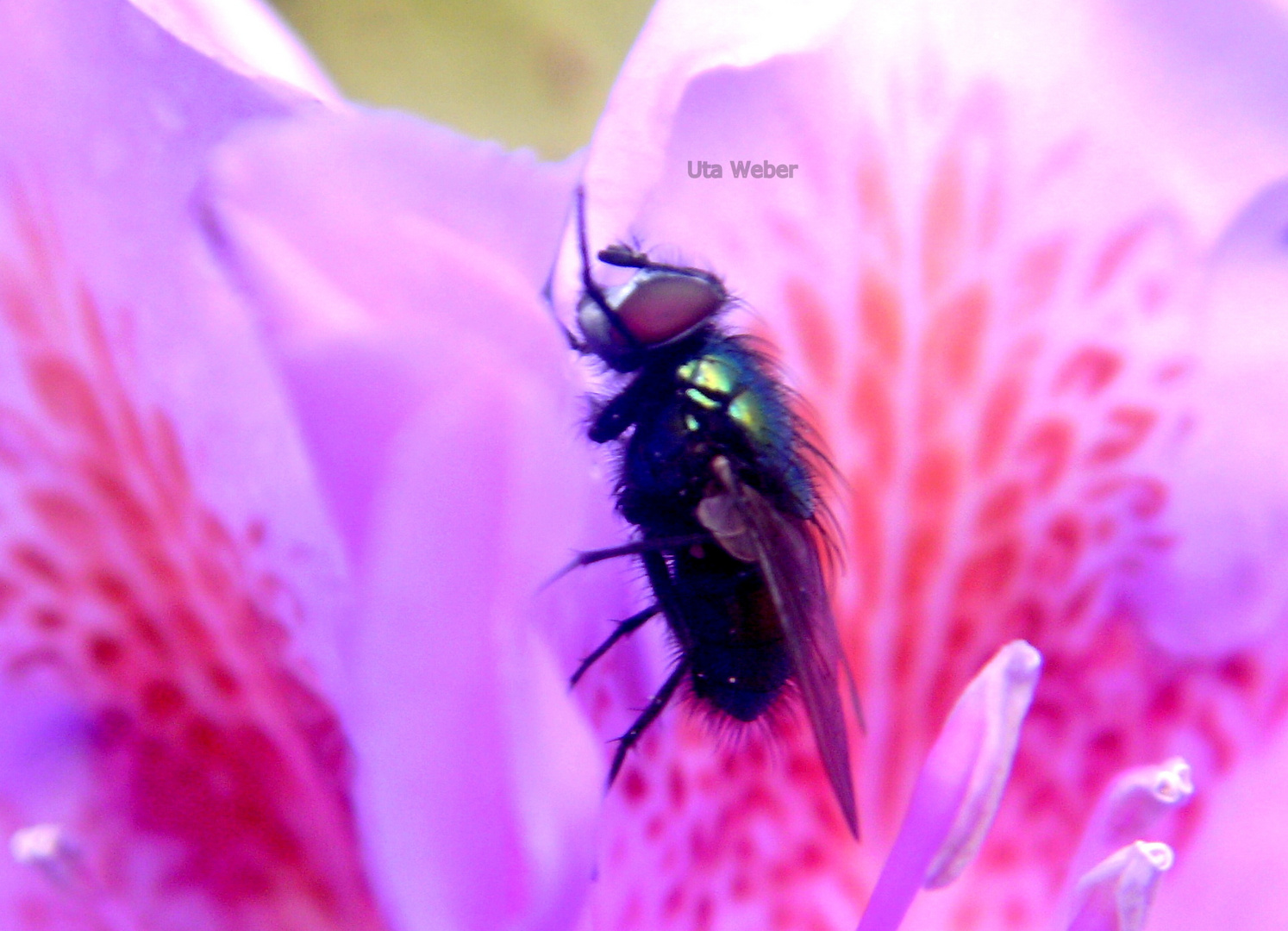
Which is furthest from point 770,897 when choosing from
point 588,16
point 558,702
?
point 588,16

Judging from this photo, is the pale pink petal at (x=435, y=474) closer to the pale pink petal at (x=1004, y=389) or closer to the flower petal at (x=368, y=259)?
the flower petal at (x=368, y=259)

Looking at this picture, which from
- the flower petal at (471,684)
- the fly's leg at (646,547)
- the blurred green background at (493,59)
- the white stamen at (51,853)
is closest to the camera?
the flower petal at (471,684)

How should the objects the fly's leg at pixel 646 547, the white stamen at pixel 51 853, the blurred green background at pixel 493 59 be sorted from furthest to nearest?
the blurred green background at pixel 493 59
the fly's leg at pixel 646 547
the white stamen at pixel 51 853

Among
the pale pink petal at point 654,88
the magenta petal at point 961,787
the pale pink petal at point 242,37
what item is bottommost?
the magenta petal at point 961,787

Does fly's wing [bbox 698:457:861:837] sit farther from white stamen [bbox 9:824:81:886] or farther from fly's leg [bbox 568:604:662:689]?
white stamen [bbox 9:824:81:886]

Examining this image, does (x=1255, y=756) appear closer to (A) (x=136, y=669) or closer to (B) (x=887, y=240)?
(B) (x=887, y=240)

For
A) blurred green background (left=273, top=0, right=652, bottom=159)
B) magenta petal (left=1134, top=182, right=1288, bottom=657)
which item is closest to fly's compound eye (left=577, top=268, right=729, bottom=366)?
magenta petal (left=1134, top=182, right=1288, bottom=657)

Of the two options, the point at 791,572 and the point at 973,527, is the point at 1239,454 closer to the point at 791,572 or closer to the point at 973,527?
the point at 973,527

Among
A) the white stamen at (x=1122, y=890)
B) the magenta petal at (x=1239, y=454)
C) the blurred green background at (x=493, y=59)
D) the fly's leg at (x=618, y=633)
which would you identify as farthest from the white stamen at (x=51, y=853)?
the blurred green background at (x=493, y=59)
